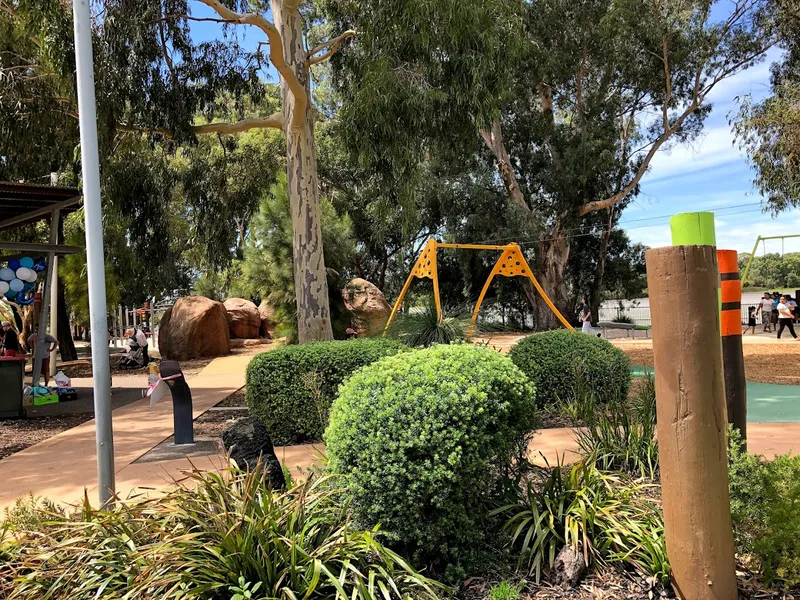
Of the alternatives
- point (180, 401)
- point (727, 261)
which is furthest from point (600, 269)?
point (727, 261)

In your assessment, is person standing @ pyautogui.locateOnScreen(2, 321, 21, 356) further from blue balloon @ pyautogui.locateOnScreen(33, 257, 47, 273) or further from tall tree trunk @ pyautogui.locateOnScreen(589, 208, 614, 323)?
tall tree trunk @ pyautogui.locateOnScreen(589, 208, 614, 323)

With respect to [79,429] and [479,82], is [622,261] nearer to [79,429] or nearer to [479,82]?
[479,82]

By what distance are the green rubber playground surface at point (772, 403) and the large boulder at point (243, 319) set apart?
1747 centimetres

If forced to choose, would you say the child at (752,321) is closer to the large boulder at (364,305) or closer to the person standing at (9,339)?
the large boulder at (364,305)

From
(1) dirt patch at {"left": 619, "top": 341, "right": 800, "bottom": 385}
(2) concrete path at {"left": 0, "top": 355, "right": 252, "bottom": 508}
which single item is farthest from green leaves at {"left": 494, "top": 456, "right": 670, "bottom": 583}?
(1) dirt patch at {"left": 619, "top": 341, "right": 800, "bottom": 385}

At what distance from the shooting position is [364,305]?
1895cm

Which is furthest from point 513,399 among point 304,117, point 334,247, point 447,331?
point 334,247

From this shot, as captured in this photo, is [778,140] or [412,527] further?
[778,140]

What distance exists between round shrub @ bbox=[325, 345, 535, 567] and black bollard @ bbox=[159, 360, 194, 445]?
3316 millimetres

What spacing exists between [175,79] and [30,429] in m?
6.47

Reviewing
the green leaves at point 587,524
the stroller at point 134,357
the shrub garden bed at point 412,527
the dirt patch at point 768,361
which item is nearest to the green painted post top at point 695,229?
the shrub garden bed at point 412,527

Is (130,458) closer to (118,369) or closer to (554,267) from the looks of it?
(118,369)

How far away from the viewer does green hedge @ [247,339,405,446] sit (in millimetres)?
6285

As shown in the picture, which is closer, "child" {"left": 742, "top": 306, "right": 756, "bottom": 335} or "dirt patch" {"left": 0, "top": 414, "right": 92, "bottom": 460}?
"dirt patch" {"left": 0, "top": 414, "right": 92, "bottom": 460}
